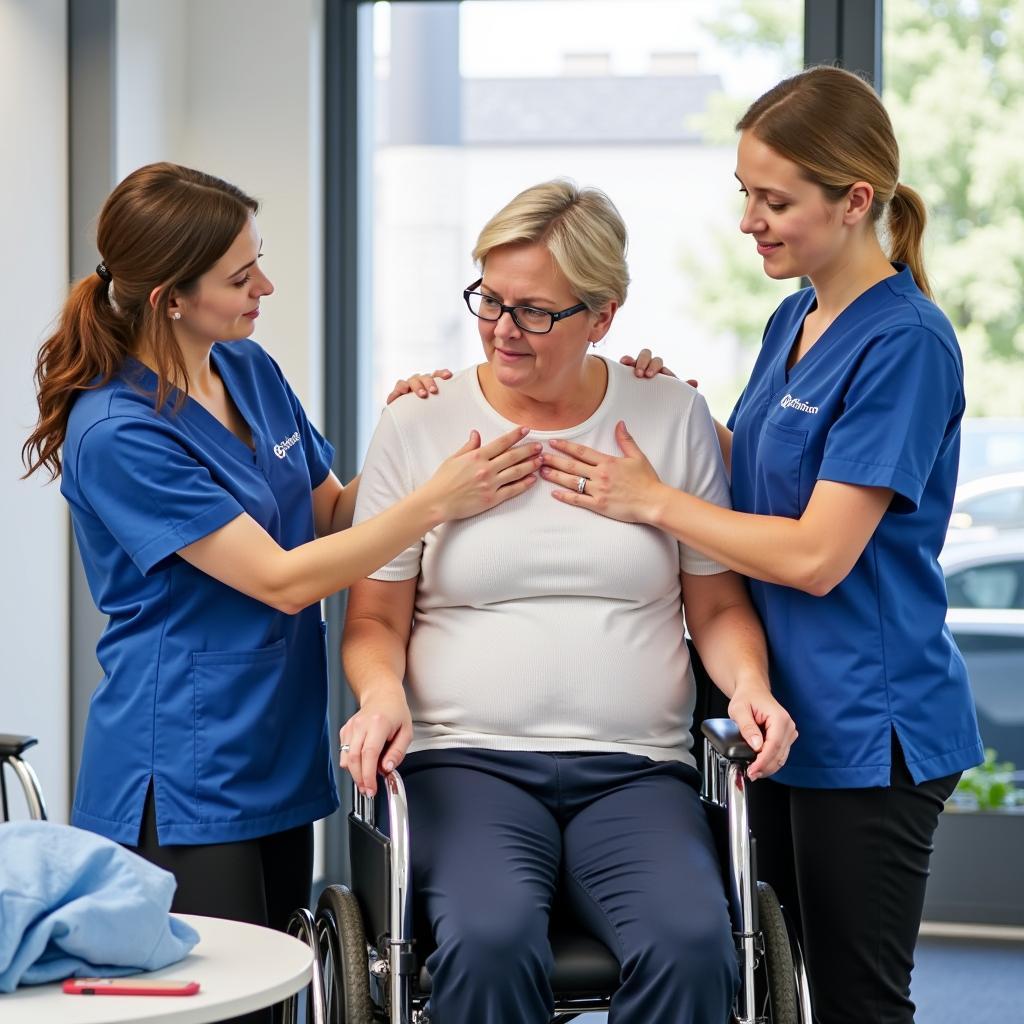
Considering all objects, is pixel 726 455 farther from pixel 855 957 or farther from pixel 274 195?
pixel 274 195

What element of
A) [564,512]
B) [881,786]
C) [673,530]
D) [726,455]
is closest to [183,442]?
[564,512]

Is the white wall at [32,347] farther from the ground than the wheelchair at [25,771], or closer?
farther from the ground

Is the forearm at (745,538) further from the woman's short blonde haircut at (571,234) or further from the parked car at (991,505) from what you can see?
the parked car at (991,505)

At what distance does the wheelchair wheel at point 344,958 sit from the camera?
5.41 ft

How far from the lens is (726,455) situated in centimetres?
221

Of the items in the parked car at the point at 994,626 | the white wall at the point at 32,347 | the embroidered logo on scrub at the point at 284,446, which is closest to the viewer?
the embroidered logo on scrub at the point at 284,446

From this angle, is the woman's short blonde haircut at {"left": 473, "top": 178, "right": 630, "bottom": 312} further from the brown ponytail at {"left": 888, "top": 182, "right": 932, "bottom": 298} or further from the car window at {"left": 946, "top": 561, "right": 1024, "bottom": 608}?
the car window at {"left": 946, "top": 561, "right": 1024, "bottom": 608}

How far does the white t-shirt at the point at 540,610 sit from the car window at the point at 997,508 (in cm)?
166

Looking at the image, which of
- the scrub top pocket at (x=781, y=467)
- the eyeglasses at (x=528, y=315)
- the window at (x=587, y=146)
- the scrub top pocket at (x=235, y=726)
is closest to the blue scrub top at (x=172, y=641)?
the scrub top pocket at (x=235, y=726)

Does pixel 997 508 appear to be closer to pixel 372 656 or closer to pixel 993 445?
pixel 993 445

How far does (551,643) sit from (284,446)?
0.49m

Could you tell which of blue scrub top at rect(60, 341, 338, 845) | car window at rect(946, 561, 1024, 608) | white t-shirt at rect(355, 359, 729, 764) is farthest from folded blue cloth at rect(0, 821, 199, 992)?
car window at rect(946, 561, 1024, 608)

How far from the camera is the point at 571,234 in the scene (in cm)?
191

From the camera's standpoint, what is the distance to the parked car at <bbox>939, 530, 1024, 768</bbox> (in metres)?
3.46
